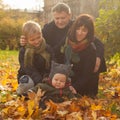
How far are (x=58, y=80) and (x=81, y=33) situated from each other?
0.83 m

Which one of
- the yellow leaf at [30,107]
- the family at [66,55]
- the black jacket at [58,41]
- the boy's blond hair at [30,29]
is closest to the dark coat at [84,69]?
the family at [66,55]

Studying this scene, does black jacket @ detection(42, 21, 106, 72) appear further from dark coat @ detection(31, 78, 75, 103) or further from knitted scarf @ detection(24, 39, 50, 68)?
dark coat @ detection(31, 78, 75, 103)

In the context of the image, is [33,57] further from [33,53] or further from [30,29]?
[30,29]

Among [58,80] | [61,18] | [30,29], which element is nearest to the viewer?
[58,80]

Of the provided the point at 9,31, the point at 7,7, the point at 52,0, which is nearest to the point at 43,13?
the point at 52,0

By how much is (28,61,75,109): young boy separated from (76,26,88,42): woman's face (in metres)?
0.58

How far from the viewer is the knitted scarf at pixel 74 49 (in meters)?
5.38

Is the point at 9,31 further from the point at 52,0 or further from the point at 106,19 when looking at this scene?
the point at 52,0

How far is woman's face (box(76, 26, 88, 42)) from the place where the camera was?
534 centimetres

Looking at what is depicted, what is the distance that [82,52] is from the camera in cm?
550

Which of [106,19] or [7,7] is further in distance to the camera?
[7,7]

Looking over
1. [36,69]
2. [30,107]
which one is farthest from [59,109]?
[36,69]

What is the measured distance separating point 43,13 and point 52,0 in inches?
A: 85.2

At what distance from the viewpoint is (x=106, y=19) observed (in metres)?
8.98
